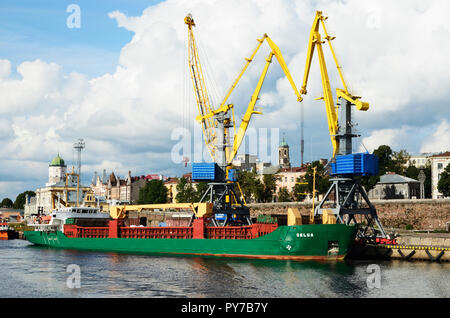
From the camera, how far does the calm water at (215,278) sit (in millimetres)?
39406

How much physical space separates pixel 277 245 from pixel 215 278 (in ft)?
45.9

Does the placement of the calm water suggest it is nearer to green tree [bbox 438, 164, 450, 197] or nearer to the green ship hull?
the green ship hull

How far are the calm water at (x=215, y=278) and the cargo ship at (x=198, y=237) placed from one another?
1939mm

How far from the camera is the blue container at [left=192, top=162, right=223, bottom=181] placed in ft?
244

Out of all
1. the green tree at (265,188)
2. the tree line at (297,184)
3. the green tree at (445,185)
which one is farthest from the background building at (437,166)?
the green tree at (265,188)

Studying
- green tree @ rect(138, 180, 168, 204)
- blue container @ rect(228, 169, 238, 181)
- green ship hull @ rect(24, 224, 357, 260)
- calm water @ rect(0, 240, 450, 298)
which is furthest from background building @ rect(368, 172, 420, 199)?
green ship hull @ rect(24, 224, 357, 260)

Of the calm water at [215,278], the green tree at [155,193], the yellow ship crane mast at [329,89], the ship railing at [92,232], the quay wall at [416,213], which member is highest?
the yellow ship crane mast at [329,89]

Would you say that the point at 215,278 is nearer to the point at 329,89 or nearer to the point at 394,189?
the point at 329,89

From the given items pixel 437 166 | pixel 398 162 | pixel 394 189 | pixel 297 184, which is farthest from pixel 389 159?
pixel 297 184

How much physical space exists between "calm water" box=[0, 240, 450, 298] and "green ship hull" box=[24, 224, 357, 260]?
1647mm

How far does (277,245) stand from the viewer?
58.1 m

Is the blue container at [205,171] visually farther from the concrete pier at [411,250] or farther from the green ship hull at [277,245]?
the concrete pier at [411,250]

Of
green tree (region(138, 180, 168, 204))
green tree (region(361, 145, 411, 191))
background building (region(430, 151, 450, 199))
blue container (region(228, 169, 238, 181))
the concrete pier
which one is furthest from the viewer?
green tree (region(138, 180, 168, 204))
